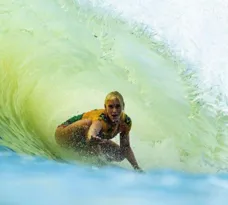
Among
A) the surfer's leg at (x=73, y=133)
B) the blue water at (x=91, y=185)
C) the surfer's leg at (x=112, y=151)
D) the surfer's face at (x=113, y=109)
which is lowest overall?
the blue water at (x=91, y=185)

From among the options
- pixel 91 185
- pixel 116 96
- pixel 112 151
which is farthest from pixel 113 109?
pixel 91 185

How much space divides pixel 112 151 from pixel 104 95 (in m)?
0.24

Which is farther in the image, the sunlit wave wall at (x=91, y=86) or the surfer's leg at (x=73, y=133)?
the sunlit wave wall at (x=91, y=86)

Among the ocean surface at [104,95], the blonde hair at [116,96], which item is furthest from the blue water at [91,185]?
the blonde hair at [116,96]

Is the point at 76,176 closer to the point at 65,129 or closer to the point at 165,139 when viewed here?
the point at 65,129

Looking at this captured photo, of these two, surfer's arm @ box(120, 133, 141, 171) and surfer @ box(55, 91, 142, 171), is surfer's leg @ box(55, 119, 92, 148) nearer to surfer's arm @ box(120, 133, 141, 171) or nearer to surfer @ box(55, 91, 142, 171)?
surfer @ box(55, 91, 142, 171)

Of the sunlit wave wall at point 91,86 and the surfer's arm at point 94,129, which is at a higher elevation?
the sunlit wave wall at point 91,86

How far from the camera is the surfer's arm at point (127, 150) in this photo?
9.02ft

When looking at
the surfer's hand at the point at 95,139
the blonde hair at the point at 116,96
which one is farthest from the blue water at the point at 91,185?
the blonde hair at the point at 116,96

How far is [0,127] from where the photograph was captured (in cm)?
290

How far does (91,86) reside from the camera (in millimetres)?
2838

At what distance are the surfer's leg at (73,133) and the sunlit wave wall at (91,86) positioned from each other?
→ 0.05 meters

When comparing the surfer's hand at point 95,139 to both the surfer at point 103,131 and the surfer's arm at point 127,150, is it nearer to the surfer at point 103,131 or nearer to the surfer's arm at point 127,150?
the surfer at point 103,131

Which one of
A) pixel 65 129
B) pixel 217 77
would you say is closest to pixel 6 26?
pixel 65 129
